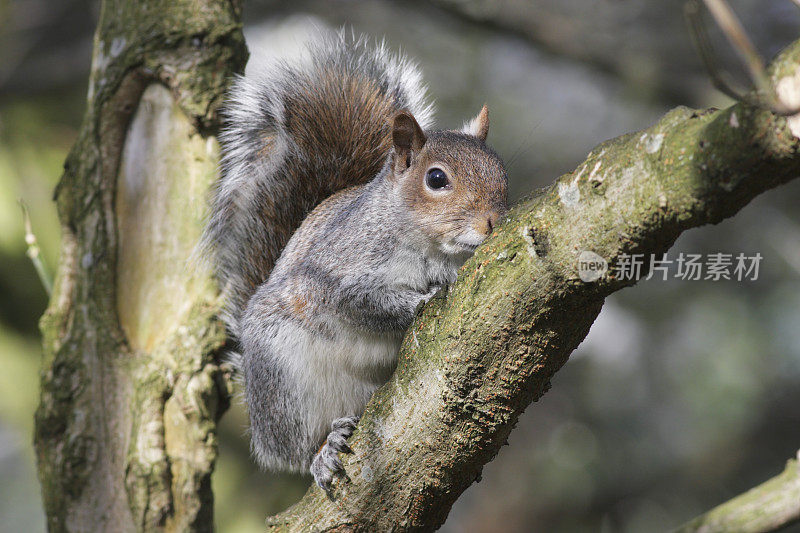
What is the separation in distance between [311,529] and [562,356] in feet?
2.24

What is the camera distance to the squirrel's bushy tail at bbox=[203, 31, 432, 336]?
220 centimetres

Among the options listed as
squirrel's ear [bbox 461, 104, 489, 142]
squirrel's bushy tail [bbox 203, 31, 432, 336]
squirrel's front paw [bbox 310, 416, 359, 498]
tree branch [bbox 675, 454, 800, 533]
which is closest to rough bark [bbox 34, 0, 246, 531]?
squirrel's bushy tail [bbox 203, 31, 432, 336]

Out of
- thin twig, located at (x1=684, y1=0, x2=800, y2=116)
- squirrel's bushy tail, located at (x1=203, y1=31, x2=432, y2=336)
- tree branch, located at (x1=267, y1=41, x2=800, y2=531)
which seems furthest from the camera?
squirrel's bushy tail, located at (x1=203, y1=31, x2=432, y2=336)

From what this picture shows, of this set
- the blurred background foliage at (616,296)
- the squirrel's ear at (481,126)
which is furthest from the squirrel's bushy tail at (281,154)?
the blurred background foliage at (616,296)

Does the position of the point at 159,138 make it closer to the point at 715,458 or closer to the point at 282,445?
the point at 282,445

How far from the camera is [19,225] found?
3.23m

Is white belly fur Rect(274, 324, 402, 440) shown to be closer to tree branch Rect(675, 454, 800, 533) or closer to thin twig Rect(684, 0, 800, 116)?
tree branch Rect(675, 454, 800, 533)

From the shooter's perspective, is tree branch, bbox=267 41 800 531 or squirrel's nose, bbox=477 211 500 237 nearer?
tree branch, bbox=267 41 800 531

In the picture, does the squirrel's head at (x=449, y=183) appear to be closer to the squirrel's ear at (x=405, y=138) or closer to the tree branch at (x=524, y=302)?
the squirrel's ear at (x=405, y=138)

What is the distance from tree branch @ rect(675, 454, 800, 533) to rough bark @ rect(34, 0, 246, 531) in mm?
Result: 1501

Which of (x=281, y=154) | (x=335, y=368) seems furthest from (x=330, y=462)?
(x=281, y=154)

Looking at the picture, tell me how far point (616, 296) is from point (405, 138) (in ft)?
10.2

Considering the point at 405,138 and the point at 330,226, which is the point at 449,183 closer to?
the point at 405,138

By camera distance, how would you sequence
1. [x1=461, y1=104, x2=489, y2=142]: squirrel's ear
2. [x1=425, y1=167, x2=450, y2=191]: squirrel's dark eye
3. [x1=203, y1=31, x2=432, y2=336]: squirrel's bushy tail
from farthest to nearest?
[x1=203, y1=31, x2=432, y2=336]: squirrel's bushy tail, [x1=461, y1=104, x2=489, y2=142]: squirrel's ear, [x1=425, y1=167, x2=450, y2=191]: squirrel's dark eye
